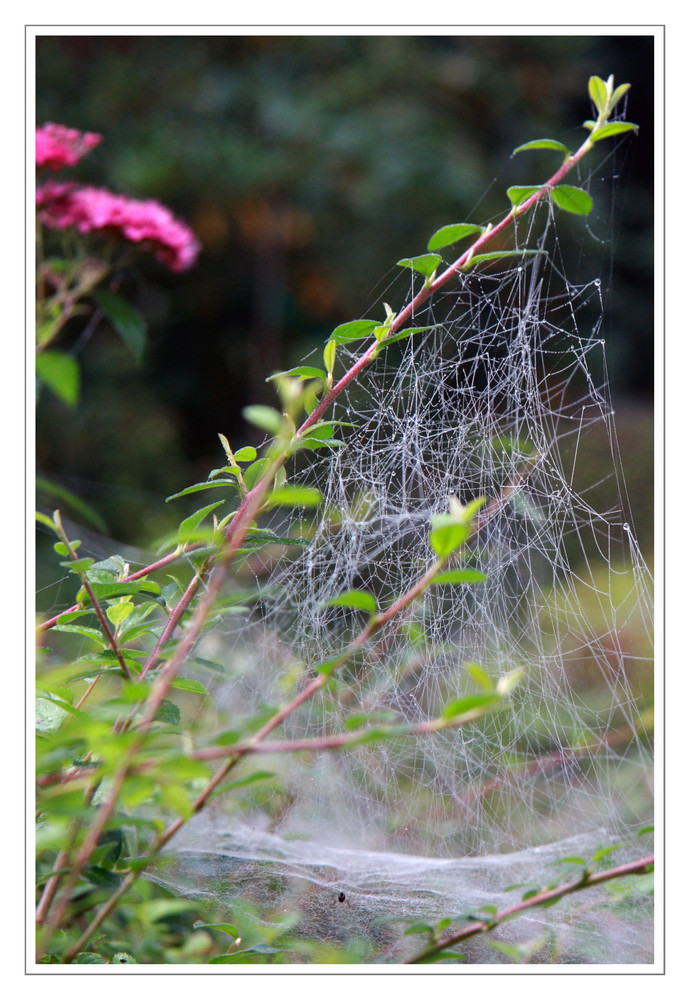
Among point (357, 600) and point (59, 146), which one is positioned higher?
point (59, 146)

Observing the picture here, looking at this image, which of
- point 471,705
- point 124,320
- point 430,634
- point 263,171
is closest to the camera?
point 471,705

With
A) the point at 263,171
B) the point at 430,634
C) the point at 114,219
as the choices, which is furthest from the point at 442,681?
the point at 263,171

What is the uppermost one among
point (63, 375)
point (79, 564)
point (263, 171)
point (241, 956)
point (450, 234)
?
point (263, 171)

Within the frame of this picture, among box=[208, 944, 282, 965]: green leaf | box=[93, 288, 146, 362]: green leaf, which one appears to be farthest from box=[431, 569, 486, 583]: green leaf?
box=[93, 288, 146, 362]: green leaf

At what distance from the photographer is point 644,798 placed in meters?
0.87

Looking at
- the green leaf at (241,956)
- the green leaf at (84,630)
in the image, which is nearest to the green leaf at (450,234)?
the green leaf at (84,630)

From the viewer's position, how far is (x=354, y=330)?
49 cm

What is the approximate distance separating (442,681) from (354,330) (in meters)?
0.51

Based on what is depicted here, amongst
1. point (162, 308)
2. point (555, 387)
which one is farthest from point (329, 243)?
point (555, 387)

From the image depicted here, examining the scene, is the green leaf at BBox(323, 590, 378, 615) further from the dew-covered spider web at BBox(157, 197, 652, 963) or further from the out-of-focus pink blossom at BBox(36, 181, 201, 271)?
the out-of-focus pink blossom at BBox(36, 181, 201, 271)

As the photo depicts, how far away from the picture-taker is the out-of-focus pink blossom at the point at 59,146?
85 centimetres

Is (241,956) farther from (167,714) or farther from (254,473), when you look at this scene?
(254,473)

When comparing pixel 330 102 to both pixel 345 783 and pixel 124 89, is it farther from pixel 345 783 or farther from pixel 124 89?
pixel 345 783

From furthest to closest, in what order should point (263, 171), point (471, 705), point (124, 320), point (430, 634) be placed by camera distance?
point (263, 171), point (124, 320), point (430, 634), point (471, 705)
